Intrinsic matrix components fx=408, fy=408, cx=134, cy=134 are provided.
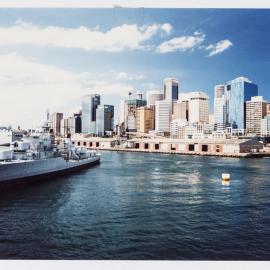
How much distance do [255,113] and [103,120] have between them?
103 feet

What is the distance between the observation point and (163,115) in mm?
90062

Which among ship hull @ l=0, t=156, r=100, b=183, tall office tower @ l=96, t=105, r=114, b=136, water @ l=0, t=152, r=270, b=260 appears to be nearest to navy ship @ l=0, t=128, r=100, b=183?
ship hull @ l=0, t=156, r=100, b=183

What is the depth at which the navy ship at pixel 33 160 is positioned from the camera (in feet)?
55.7

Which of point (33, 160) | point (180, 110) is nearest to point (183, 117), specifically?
point (180, 110)

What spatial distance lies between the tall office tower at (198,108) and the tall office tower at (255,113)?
977 cm

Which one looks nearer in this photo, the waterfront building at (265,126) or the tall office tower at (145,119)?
the waterfront building at (265,126)

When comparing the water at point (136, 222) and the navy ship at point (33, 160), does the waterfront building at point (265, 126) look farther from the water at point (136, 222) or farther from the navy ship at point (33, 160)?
the water at point (136, 222)

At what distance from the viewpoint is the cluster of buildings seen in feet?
271

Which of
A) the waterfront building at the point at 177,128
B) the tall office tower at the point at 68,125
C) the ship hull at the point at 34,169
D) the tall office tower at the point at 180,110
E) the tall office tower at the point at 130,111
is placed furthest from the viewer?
the tall office tower at the point at 130,111

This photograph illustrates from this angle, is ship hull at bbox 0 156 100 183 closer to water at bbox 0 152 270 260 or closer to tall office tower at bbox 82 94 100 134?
water at bbox 0 152 270 260

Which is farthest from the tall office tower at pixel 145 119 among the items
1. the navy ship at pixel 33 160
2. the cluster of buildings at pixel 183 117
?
the navy ship at pixel 33 160

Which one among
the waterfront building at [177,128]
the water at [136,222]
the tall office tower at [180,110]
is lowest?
the water at [136,222]

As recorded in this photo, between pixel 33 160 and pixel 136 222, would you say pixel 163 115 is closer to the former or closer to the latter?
pixel 33 160
